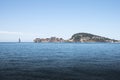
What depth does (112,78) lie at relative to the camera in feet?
96.9

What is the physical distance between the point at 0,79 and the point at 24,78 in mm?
3940

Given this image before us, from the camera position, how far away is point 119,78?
29484 millimetres

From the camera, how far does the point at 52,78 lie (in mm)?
30031

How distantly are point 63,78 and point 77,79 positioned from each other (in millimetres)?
2436

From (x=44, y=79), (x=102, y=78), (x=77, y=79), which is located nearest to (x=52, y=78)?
(x=44, y=79)

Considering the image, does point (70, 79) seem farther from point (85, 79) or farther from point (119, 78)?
point (119, 78)

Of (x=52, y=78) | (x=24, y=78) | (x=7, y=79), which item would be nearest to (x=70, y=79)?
(x=52, y=78)

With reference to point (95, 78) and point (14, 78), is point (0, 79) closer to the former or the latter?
point (14, 78)

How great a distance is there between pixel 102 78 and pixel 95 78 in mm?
1177

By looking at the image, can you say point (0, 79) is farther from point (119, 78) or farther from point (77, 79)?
point (119, 78)

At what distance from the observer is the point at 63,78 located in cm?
2992

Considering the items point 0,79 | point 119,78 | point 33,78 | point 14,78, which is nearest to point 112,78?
point 119,78

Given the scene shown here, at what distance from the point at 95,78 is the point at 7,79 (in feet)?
49.2

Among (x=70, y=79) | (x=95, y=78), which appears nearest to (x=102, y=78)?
(x=95, y=78)
